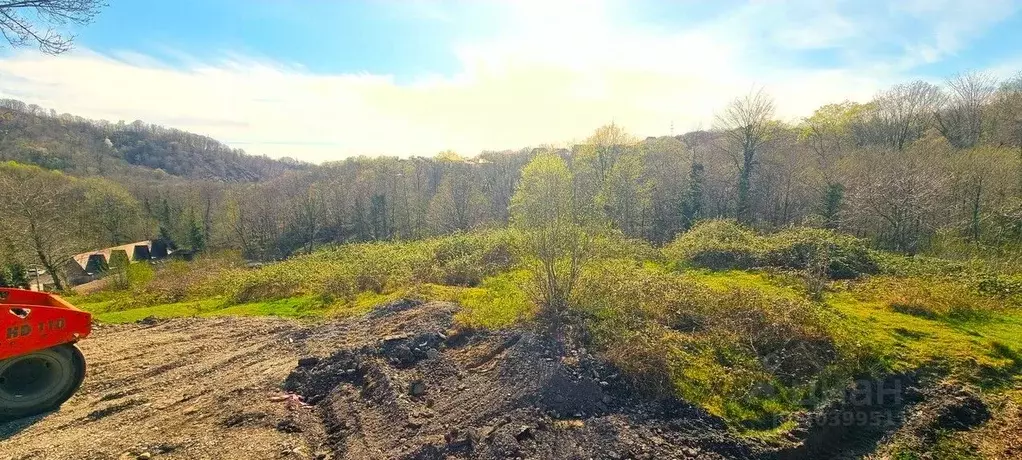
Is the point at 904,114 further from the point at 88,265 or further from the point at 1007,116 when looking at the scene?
the point at 88,265

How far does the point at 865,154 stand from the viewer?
29375 mm

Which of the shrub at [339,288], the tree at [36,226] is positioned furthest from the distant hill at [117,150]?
the shrub at [339,288]

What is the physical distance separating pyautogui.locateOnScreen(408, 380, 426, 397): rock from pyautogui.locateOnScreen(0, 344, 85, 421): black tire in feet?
20.2

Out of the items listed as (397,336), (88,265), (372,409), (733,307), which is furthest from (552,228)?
(88,265)

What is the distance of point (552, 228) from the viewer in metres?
11.2

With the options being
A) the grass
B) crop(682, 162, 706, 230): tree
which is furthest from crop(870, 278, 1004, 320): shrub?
crop(682, 162, 706, 230): tree

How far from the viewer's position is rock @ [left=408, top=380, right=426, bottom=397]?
8.97 m

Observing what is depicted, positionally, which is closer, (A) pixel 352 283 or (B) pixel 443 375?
(B) pixel 443 375

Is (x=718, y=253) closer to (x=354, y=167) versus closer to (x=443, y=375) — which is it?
(x=443, y=375)

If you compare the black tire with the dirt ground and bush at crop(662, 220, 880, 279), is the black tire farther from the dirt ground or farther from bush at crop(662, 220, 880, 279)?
bush at crop(662, 220, 880, 279)

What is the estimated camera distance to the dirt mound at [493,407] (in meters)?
7.07

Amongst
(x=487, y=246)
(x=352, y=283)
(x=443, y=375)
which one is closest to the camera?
(x=443, y=375)

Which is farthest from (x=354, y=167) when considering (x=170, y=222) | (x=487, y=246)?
(x=487, y=246)

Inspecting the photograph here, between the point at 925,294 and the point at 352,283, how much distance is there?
18.3m
